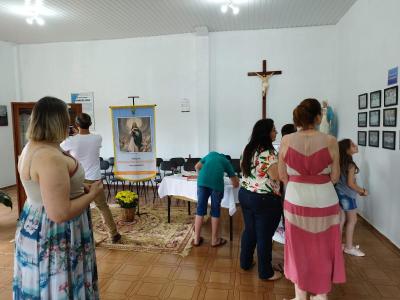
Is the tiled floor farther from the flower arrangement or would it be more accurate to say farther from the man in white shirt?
the flower arrangement

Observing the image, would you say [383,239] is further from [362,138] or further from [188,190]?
[188,190]

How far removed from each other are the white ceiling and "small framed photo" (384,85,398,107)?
2.04m

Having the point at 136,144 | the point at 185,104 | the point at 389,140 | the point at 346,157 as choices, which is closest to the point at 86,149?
the point at 136,144

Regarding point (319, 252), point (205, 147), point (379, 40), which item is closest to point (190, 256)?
point (319, 252)

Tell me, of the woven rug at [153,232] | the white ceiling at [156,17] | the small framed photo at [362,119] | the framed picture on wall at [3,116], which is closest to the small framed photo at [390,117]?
the small framed photo at [362,119]

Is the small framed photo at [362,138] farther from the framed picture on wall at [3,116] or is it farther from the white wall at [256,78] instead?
the framed picture on wall at [3,116]

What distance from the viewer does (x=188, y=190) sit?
13.0ft

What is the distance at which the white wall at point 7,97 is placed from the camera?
6.72 m

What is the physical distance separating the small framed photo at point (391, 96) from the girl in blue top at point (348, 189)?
843mm

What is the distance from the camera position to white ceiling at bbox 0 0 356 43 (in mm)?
4711

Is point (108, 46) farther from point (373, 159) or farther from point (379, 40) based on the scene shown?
point (373, 159)

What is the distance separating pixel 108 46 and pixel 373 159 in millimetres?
5752

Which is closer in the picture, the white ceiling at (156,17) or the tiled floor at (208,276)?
the tiled floor at (208,276)

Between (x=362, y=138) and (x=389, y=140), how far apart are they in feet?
2.72
